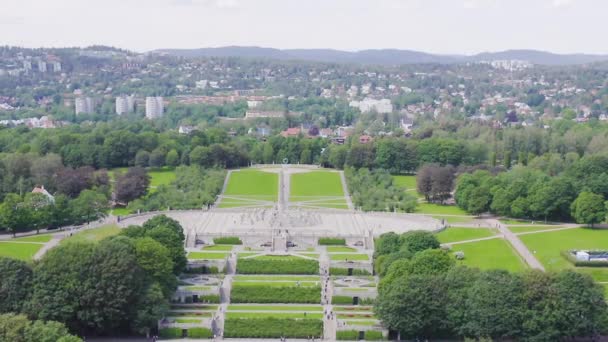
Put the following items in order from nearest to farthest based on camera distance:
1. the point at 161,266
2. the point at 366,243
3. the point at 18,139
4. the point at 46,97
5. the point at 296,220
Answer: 1. the point at 161,266
2. the point at 366,243
3. the point at 296,220
4. the point at 18,139
5. the point at 46,97

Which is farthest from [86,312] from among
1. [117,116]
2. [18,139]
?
[117,116]

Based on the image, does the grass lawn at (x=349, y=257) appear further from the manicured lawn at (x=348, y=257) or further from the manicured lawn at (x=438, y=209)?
the manicured lawn at (x=438, y=209)

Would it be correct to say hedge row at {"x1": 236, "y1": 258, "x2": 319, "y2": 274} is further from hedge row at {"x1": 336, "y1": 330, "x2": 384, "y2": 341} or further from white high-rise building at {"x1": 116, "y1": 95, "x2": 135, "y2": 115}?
white high-rise building at {"x1": 116, "y1": 95, "x2": 135, "y2": 115}

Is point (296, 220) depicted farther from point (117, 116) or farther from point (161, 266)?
point (117, 116)

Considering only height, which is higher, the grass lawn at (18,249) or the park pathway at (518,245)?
the park pathway at (518,245)

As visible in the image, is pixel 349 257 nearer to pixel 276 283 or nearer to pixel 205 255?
pixel 276 283

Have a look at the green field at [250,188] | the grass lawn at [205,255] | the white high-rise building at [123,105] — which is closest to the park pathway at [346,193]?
the green field at [250,188]
